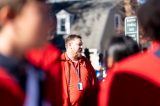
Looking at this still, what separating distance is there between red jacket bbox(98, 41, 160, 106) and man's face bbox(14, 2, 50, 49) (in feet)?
2.01

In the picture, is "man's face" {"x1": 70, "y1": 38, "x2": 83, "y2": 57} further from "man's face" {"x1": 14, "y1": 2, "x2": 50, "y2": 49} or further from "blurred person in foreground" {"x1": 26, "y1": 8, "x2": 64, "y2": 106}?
"man's face" {"x1": 14, "y1": 2, "x2": 50, "y2": 49}

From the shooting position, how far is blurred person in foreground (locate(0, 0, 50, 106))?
2455 mm

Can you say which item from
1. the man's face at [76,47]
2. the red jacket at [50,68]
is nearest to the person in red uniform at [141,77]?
the red jacket at [50,68]

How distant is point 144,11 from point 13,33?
3.00ft

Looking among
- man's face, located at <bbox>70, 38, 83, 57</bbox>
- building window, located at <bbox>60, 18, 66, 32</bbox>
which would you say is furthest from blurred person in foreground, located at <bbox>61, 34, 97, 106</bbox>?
building window, located at <bbox>60, 18, 66, 32</bbox>

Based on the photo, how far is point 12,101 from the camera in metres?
2.41

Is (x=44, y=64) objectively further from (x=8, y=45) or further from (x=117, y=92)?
(x=117, y=92)

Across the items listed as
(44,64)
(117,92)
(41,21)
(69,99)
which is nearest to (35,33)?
(41,21)

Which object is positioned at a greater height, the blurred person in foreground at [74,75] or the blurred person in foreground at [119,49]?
the blurred person in foreground at [119,49]

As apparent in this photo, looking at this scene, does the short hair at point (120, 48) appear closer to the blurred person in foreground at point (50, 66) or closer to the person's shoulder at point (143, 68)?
the person's shoulder at point (143, 68)

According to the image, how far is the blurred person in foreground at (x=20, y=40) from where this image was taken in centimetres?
246

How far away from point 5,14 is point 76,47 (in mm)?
5735

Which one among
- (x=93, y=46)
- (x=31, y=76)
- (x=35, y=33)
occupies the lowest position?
(x=93, y=46)

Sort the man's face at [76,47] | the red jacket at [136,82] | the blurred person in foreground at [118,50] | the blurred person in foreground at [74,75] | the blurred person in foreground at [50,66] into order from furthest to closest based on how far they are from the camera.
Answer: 1. the man's face at [76,47]
2. the blurred person in foreground at [74,75]
3. the blurred person in foreground at [118,50]
4. the red jacket at [136,82]
5. the blurred person in foreground at [50,66]
